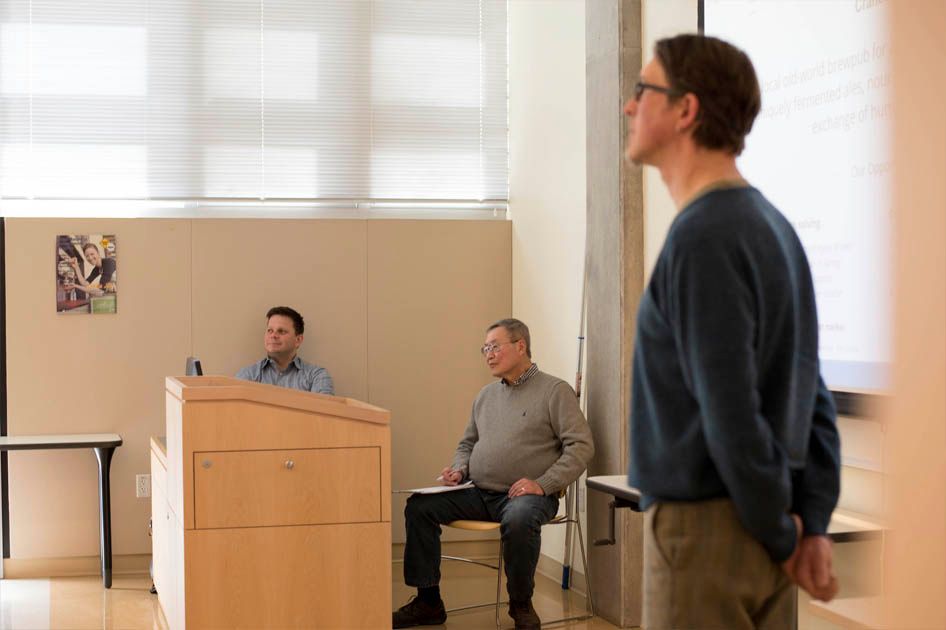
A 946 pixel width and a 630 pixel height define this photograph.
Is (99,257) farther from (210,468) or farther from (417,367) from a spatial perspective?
(210,468)

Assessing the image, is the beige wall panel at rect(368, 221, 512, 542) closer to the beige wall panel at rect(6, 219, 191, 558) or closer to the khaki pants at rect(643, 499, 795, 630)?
the beige wall panel at rect(6, 219, 191, 558)

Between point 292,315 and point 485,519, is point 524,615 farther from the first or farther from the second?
point 292,315

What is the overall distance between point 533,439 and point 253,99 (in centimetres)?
251

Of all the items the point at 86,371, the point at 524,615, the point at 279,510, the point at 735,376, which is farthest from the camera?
the point at 86,371

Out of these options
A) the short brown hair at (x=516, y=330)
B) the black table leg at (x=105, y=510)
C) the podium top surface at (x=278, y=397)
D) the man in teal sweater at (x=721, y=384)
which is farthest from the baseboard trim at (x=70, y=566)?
the man in teal sweater at (x=721, y=384)

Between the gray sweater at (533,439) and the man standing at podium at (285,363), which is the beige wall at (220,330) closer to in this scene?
the man standing at podium at (285,363)

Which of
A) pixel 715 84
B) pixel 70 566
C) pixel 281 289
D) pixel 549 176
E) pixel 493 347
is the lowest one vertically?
pixel 70 566

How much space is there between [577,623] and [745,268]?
3323 millimetres

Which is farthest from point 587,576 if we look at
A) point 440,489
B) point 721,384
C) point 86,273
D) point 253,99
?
point 721,384

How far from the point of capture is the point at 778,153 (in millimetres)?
3371

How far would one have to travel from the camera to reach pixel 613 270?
448 centimetres

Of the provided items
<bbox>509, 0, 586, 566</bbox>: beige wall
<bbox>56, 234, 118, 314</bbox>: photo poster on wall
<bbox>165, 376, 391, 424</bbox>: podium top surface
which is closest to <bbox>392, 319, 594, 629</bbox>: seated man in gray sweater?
<bbox>509, 0, 586, 566</bbox>: beige wall

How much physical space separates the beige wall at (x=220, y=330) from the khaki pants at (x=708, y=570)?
4321 mm

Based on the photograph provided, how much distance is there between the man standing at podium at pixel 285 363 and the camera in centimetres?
546
